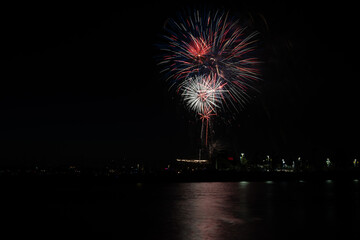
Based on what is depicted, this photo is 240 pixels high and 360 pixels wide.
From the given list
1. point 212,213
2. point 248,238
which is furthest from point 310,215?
point 248,238

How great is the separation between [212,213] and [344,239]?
758cm

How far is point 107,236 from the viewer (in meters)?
11.7

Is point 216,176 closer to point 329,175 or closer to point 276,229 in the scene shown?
point 329,175

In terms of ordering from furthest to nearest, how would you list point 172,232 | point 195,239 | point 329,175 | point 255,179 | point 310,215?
point 329,175 → point 255,179 → point 310,215 → point 172,232 → point 195,239

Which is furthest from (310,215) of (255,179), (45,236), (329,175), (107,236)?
(329,175)

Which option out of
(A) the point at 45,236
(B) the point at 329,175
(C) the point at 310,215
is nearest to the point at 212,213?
(C) the point at 310,215

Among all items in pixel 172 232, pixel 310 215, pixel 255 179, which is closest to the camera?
pixel 172 232

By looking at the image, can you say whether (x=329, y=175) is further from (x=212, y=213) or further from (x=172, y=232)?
(x=172, y=232)

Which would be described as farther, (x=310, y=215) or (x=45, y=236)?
(x=310, y=215)

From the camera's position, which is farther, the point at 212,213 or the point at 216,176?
the point at 216,176

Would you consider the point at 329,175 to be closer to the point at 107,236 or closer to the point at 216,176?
the point at 216,176

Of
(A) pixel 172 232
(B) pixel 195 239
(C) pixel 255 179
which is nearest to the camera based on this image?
(B) pixel 195 239

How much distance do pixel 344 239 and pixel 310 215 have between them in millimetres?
6269

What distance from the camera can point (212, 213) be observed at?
18.1m
